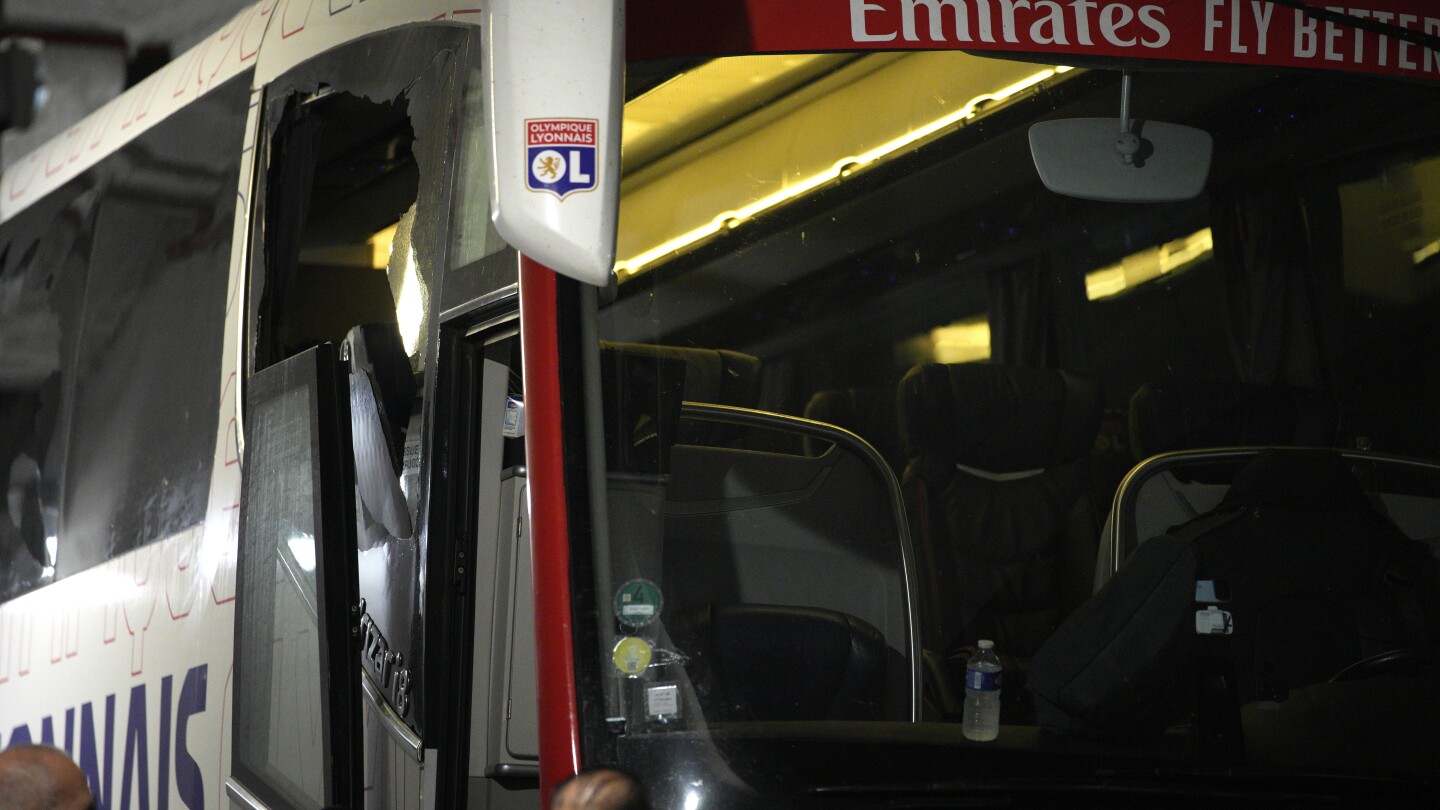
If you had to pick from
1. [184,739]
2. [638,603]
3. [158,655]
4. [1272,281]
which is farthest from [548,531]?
[158,655]

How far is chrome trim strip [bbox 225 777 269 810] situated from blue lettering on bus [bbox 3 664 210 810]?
0.16 metres

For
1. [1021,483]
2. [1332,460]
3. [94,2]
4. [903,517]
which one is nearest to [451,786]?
[903,517]

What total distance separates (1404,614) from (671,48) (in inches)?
56.0

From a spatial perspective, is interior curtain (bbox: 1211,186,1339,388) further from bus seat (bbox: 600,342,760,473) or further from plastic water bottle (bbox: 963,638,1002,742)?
bus seat (bbox: 600,342,760,473)

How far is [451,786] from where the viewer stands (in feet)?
8.69

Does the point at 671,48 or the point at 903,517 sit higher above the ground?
the point at 671,48

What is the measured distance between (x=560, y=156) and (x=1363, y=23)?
1405 mm

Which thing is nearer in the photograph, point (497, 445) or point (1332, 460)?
point (1332, 460)

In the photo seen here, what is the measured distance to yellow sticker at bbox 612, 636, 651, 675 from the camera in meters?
2.28

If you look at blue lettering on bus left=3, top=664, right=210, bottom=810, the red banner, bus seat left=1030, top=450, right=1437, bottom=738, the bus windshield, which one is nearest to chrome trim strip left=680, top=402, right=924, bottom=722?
the bus windshield

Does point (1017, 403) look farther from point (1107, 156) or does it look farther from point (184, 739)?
point (184, 739)

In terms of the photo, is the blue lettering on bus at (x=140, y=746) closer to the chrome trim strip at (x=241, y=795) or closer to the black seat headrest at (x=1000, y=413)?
the chrome trim strip at (x=241, y=795)

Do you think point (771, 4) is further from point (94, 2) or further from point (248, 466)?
point (94, 2)

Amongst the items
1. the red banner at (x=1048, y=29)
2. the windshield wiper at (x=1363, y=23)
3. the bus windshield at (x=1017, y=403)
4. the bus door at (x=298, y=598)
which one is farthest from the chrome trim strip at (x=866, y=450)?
the windshield wiper at (x=1363, y=23)
